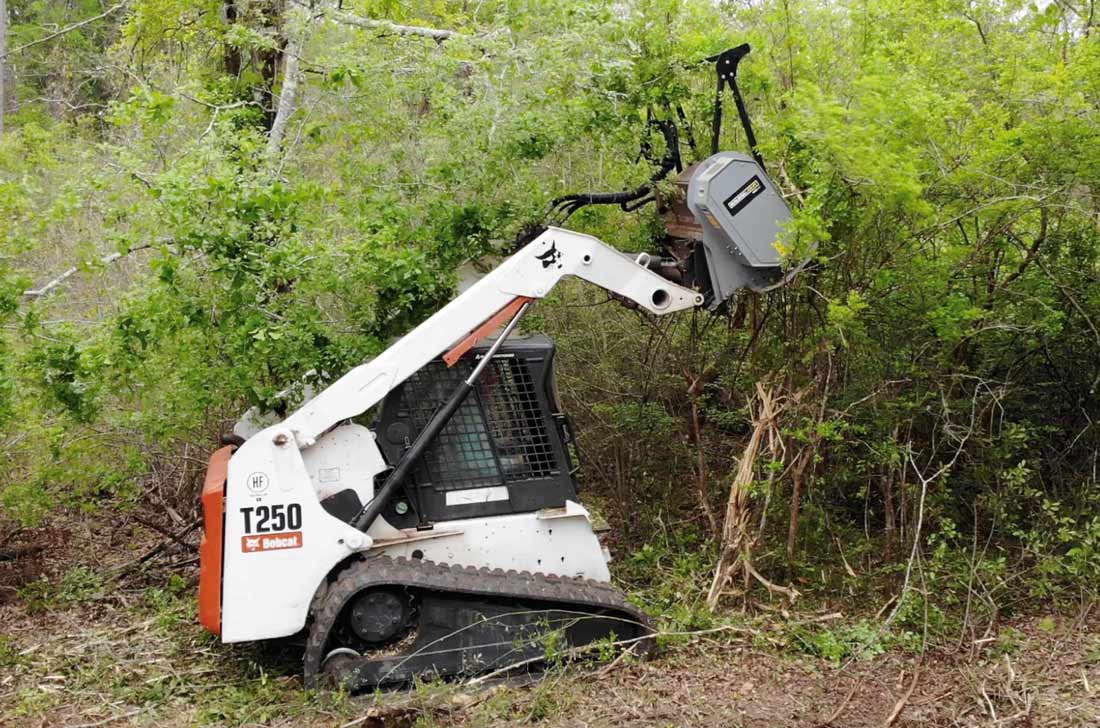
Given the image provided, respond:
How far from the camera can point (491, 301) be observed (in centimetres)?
645

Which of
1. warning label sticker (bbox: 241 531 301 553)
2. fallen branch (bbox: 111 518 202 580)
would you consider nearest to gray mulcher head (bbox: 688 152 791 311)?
warning label sticker (bbox: 241 531 301 553)

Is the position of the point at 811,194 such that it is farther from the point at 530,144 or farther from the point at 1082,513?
the point at 1082,513

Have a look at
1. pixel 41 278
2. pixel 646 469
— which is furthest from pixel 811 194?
pixel 41 278

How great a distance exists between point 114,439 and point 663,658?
14.8 ft

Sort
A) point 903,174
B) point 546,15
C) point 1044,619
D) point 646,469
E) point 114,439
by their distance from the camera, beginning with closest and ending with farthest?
point 903,174, point 1044,619, point 546,15, point 114,439, point 646,469

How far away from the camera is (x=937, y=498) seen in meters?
7.25

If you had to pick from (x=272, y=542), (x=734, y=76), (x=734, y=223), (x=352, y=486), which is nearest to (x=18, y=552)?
(x=272, y=542)

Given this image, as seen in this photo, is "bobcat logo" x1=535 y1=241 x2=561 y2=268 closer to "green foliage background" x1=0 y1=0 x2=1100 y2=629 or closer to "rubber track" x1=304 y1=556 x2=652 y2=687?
"green foliage background" x1=0 y1=0 x2=1100 y2=629

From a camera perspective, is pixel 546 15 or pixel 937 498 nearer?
pixel 937 498

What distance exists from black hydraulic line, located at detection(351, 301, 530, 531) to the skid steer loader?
0.01 metres

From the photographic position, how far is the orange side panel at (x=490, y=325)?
6.42 m

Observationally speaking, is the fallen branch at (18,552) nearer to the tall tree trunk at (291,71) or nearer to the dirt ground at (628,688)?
the dirt ground at (628,688)

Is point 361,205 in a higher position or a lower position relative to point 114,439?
higher

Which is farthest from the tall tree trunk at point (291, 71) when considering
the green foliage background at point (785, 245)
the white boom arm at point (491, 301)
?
the white boom arm at point (491, 301)
